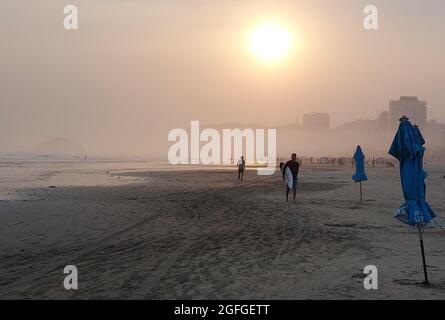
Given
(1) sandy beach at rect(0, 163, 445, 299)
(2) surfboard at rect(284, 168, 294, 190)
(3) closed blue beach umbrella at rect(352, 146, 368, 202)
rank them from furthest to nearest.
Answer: (3) closed blue beach umbrella at rect(352, 146, 368, 202) < (2) surfboard at rect(284, 168, 294, 190) < (1) sandy beach at rect(0, 163, 445, 299)

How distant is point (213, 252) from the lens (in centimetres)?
937

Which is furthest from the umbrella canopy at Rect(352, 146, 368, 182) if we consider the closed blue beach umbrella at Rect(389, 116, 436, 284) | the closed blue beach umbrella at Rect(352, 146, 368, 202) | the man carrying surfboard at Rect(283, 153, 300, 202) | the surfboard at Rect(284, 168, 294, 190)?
the closed blue beach umbrella at Rect(389, 116, 436, 284)

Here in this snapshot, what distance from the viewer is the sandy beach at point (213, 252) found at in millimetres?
6752

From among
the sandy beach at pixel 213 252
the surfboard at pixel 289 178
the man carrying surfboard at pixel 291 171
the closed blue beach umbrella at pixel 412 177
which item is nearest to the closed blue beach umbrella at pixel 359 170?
the sandy beach at pixel 213 252

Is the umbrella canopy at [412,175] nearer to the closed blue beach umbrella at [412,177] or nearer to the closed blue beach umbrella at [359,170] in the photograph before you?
the closed blue beach umbrella at [412,177]

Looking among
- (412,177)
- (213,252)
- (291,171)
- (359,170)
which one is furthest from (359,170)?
(412,177)

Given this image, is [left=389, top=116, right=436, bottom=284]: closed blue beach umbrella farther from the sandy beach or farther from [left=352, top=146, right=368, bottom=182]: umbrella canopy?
[left=352, top=146, right=368, bottom=182]: umbrella canopy

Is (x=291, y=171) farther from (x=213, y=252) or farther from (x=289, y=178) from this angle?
(x=213, y=252)

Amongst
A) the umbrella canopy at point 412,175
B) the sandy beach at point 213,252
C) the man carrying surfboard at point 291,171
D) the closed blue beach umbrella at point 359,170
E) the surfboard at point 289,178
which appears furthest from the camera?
the closed blue beach umbrella at point 359,170

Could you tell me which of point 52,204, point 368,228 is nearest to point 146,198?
point 52,204

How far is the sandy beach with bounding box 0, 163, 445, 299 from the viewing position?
675 centimetres

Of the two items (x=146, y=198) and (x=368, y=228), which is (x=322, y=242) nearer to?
(x=368, y=228)

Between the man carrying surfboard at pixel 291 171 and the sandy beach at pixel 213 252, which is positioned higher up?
the man carrying surfboard at pixel 291 171

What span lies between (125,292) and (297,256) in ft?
13.0
